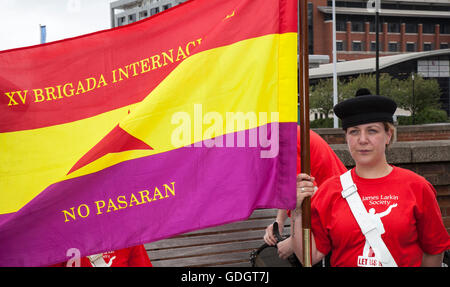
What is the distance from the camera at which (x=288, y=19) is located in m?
2.58

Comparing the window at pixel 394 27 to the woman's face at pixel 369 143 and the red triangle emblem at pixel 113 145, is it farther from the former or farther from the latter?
the red triangle emblem at pixel 113 145

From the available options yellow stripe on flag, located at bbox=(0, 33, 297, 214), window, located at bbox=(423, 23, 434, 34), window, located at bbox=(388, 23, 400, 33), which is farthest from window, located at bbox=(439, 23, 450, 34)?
yellow stripe on flag, located at bbox=(0, 33, 297, 214)

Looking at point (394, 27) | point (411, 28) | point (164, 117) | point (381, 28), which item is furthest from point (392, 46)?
point (164, 117)

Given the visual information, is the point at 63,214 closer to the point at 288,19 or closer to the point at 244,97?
the point at 244,97

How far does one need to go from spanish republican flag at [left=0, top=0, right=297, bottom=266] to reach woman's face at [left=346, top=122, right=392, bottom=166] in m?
0.30

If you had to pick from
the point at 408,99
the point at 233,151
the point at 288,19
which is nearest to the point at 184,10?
the point at 288,19

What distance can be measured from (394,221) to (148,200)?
110 cm

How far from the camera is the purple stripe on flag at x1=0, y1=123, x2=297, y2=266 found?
2371 mm

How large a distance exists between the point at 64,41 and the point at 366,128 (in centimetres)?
149

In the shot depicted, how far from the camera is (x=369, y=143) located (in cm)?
245

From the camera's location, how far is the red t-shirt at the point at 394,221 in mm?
2340

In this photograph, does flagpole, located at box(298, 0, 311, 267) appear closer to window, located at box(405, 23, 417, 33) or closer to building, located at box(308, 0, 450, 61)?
building, located at box(308, 0, 450, 61)

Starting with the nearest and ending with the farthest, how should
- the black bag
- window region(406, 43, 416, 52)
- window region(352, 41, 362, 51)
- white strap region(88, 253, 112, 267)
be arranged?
1. white strap region(88, 253, 112, 267)
2. the black bag
3. window region(352, 41, 362, 51)
4. window region(406, 43, 416, 52)

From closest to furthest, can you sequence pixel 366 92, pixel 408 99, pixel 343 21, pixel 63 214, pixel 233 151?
1. pixel 63 214
2. pixel 233 151
3. pixel 366 92
4. pixel 408 99
5. pixel 343 21
